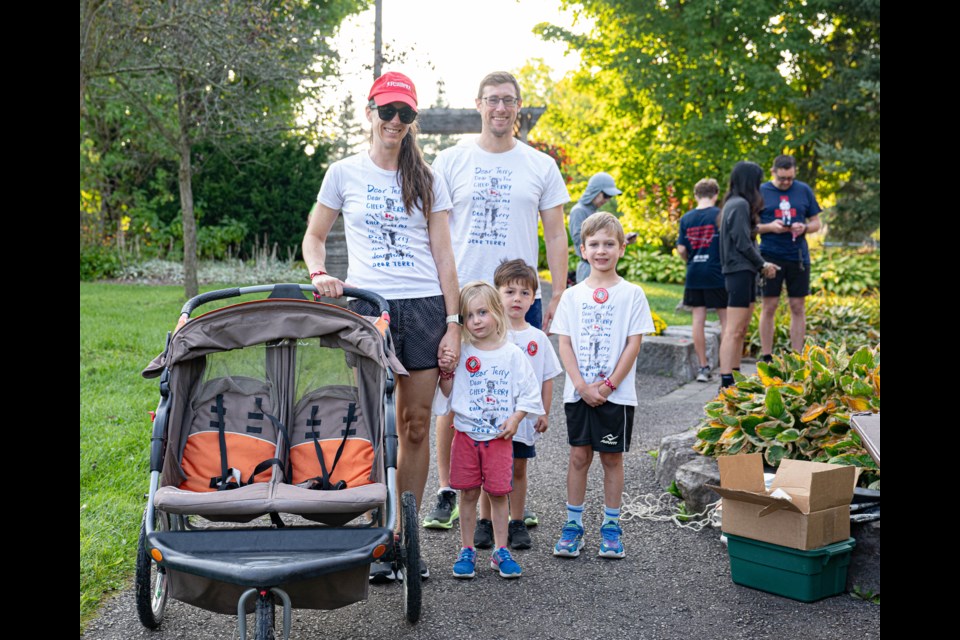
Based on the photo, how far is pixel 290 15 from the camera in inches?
529

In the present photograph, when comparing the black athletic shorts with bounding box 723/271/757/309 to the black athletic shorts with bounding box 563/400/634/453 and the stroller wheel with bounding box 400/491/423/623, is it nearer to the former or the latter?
the black athletic shorts with bounding box 563/400/634/453

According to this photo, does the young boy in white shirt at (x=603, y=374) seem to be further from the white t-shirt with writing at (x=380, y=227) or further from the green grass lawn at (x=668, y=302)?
the green grass lawn at (x=668, y=302)

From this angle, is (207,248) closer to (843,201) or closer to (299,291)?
(843,201)

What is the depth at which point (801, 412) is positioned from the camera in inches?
184

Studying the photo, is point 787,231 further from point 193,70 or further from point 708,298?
point 193,70

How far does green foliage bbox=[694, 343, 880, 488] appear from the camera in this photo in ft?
14.5

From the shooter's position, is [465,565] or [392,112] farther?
[465,565]

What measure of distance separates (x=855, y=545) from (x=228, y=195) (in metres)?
18.4

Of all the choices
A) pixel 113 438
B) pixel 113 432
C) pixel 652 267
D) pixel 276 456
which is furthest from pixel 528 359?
pixel 652 267

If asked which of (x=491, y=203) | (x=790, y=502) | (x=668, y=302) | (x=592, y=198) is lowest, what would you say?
(x=790, y=502)

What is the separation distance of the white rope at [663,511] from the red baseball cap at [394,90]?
2502 mm

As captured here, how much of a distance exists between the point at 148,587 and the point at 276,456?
658 millimetres

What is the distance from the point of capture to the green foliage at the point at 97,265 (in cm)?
1831
